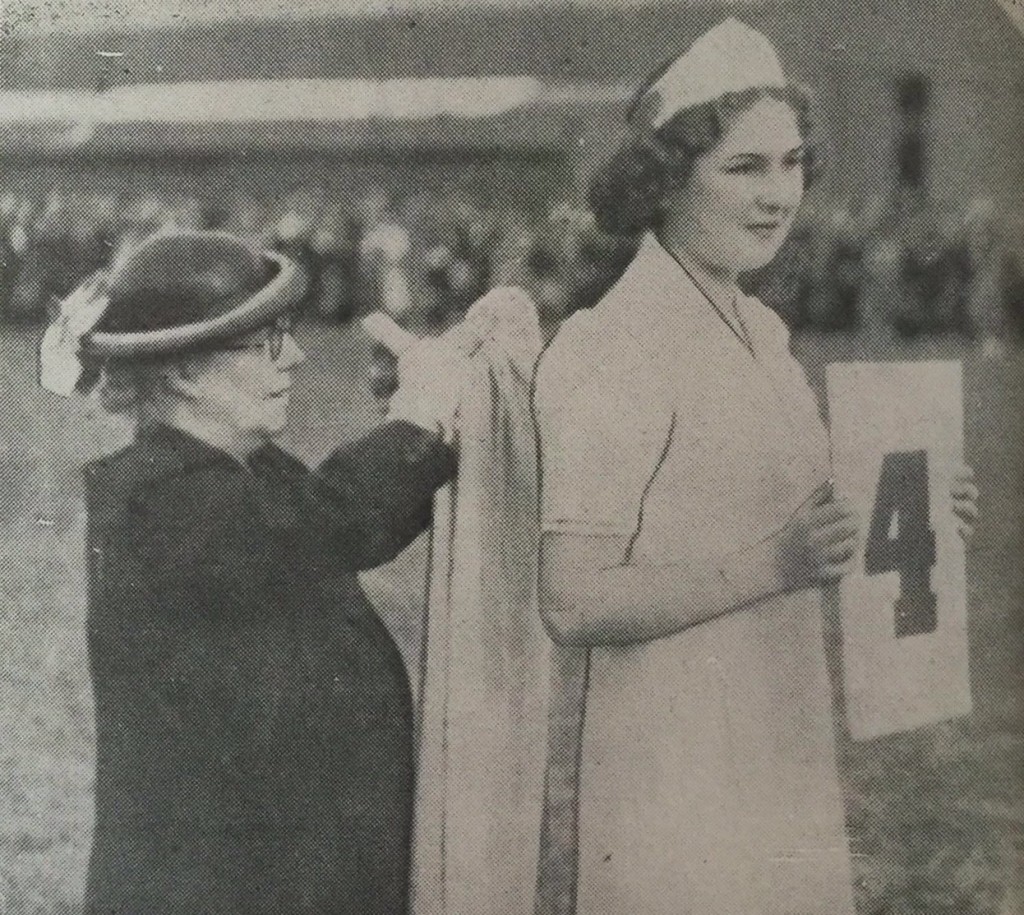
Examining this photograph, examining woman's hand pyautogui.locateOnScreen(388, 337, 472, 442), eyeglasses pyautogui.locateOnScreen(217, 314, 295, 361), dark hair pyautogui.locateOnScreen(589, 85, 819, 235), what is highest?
dark hair pyautogui.locateOnScreen(589, 85, 819, 235)

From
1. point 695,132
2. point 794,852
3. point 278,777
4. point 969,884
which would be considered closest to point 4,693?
point 278,777

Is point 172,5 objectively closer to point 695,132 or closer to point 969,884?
point 695,132

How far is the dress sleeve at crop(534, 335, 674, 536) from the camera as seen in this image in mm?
2461

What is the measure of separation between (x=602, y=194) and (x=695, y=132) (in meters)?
0.22

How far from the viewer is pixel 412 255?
2.52 m

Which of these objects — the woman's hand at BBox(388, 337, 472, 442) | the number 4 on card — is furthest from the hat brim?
the number 4 on card

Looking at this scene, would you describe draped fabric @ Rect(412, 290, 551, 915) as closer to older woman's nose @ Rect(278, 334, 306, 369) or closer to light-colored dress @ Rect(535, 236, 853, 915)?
light-colored dress @ Rect(535, 236, 853, 915)

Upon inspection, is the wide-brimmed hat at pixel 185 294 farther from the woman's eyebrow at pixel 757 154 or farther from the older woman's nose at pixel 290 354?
the woman's eyebrow at pixel 757 154

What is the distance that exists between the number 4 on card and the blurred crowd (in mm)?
280

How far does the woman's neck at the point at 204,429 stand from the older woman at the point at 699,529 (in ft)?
1.95

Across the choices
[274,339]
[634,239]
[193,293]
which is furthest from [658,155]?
[193,293]

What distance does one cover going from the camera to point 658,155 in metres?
2.49

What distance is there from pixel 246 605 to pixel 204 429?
1.20 feet

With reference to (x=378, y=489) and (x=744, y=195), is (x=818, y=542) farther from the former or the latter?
(x=378, y=489)
